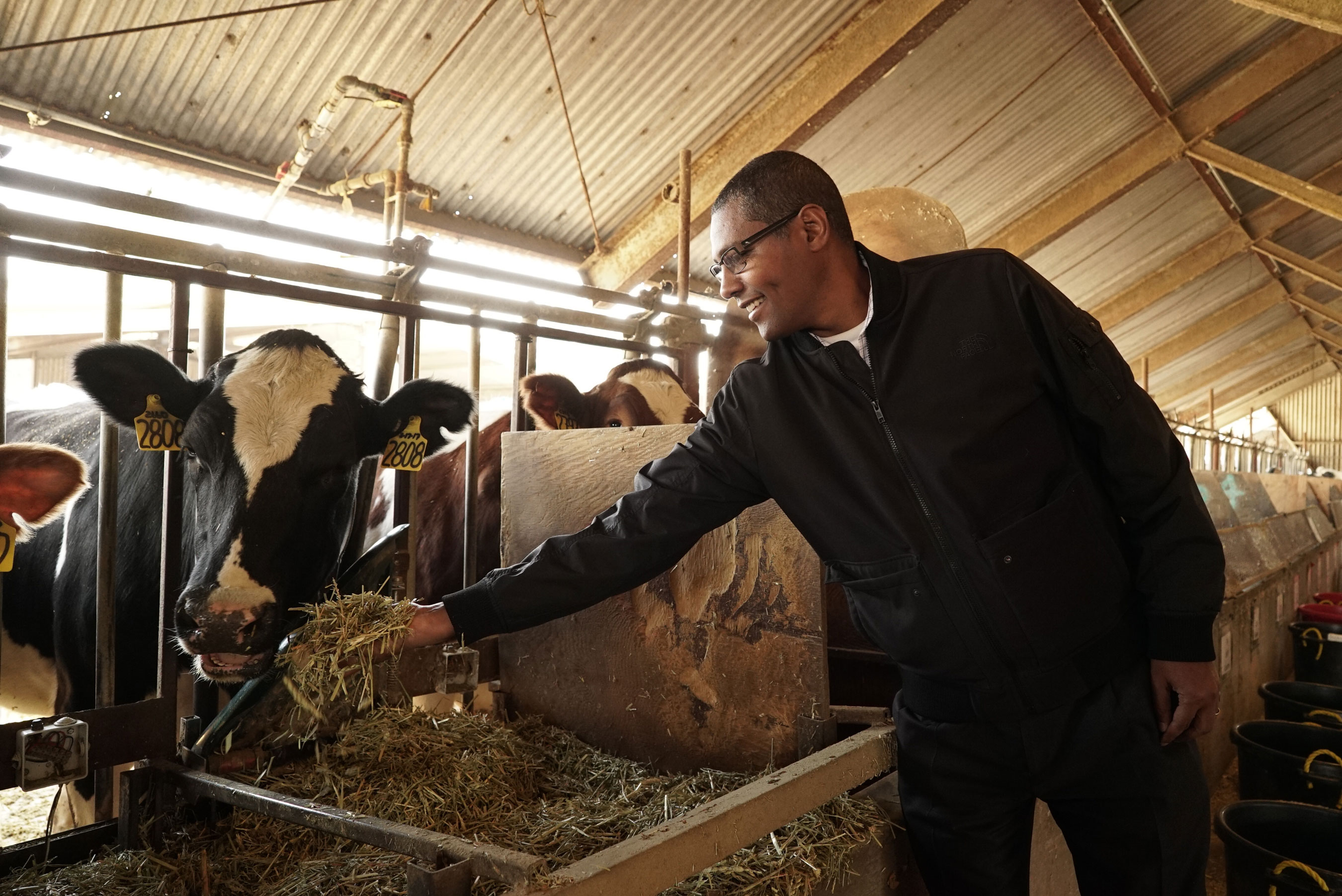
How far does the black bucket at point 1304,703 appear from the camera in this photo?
4.34 meters

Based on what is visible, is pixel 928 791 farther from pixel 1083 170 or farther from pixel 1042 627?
pixel 1083 170

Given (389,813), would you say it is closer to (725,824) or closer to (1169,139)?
(725,824)

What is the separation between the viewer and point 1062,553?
69.4 inches

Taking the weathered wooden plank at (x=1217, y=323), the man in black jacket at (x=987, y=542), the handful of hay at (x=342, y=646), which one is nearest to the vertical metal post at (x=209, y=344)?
the handful of hay at (x=342, y=646)

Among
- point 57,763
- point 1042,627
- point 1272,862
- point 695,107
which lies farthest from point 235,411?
point 695,107

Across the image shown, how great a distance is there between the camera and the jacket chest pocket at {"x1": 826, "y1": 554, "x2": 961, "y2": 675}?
179 centimetres

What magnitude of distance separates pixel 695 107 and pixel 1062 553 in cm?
646

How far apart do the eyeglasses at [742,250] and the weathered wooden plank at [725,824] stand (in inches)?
39.9

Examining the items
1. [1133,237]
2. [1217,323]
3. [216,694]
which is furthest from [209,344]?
[1217,323]

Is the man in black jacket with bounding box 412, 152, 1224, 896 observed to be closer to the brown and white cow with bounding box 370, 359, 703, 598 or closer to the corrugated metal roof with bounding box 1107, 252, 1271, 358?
the brown and white cow with bounding box 370, 359, 703, 598

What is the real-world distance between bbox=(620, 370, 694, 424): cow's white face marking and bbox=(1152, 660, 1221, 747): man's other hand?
9.67 feet

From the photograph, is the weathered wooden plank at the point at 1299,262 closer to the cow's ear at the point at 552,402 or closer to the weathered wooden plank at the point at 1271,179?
the weathered wooden plank at the point at 1271,179

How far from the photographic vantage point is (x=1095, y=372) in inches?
69.6

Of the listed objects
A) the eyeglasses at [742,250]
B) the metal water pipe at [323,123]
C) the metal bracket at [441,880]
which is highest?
the metal water pipe at [323,123]
